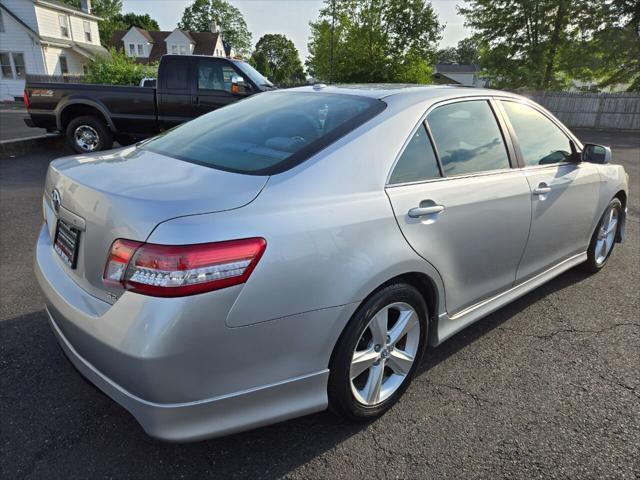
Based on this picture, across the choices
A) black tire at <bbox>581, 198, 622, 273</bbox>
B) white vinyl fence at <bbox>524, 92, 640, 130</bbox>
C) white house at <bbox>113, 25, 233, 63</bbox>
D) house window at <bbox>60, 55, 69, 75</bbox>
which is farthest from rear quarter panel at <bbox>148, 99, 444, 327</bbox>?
white house at <bbox>113, 25, 233, 63</bbox>

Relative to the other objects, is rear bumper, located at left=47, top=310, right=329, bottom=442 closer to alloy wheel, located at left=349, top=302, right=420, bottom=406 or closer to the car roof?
alloy wheel, located at left=349, top=302, right=420, bottom=406

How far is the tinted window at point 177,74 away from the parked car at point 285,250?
6963 millimetres

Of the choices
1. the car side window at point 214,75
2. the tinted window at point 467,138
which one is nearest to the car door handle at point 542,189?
the tinted window at point 467,138

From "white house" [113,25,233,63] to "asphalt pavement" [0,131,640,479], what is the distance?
5476 centimetres

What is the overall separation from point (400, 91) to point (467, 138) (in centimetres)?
50

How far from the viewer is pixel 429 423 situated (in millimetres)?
2352

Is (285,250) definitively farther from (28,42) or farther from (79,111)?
(28,42)

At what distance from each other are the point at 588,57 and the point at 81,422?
2969 centimetres

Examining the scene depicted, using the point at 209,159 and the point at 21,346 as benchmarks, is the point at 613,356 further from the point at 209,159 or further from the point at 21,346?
the point at 21,346

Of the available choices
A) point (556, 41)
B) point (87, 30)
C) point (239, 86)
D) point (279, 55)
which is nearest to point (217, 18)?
point (279, 55)

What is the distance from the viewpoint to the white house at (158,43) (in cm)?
5162

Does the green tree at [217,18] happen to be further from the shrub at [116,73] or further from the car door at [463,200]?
the car door at [463,200]

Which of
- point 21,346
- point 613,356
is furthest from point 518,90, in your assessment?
point 21,346

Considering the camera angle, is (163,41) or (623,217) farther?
(163,41)
